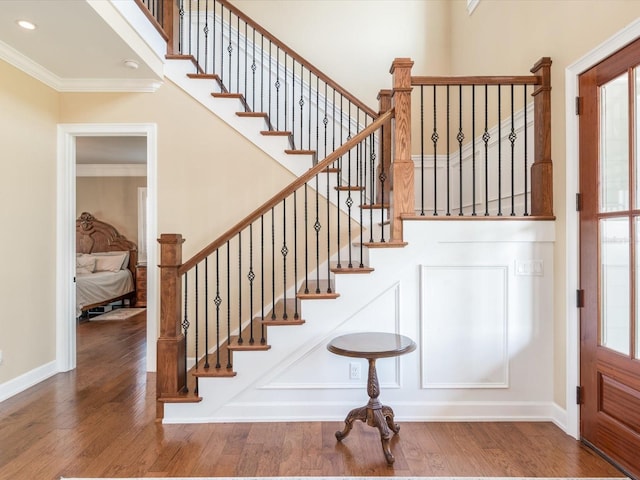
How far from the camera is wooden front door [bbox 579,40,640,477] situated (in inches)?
77.6

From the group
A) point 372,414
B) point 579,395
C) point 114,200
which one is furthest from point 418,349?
point 114,200

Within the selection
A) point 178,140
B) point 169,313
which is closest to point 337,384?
point 169,313

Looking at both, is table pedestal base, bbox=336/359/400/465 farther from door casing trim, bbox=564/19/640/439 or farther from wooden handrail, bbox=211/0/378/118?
wooden handrail, bbox=211/0/378/118

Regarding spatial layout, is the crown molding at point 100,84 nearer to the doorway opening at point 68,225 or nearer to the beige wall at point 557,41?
the doorway opening at point 68,225

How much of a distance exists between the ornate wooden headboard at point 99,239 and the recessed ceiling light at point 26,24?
17.4ft

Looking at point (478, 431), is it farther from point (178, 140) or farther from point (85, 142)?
point (85, 142)

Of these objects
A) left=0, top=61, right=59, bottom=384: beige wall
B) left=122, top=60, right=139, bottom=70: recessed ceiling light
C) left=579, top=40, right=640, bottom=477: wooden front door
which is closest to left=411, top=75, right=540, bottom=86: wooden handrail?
left=579, top=40, right=640, bottom=477: wooden front door

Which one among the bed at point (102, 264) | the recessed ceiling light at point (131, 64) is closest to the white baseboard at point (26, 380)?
the bed at point (102, 264)

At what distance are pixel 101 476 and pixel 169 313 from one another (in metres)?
0.95

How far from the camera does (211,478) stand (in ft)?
6.50

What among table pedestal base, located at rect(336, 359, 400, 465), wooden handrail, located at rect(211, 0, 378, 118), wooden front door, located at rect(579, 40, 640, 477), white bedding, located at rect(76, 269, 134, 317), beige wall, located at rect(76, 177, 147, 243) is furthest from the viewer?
beige wall, located at rect(76, 177, 147, 243)

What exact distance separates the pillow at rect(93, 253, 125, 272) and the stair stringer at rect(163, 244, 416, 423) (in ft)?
17.1

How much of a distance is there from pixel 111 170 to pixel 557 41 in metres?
7.44

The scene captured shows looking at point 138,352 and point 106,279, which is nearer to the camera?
point 138,352
